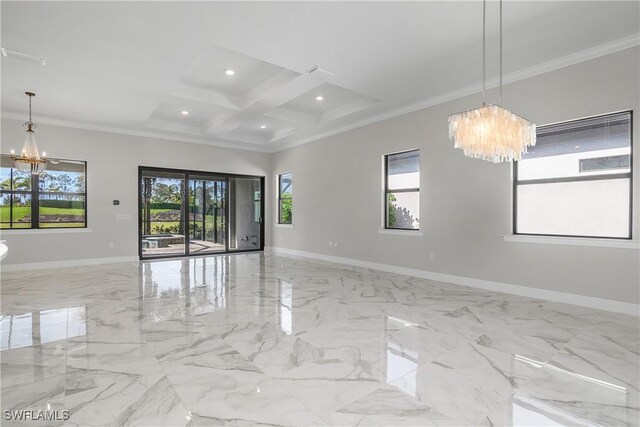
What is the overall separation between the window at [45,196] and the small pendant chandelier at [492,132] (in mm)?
7718

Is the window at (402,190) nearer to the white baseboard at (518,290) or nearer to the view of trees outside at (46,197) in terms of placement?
the white baseboard at (518,290)

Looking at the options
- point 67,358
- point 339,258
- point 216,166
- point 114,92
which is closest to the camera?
point 67,358

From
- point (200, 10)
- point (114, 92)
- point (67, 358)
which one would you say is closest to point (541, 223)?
point (200, 10)

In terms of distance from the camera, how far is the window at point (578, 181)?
390 cm

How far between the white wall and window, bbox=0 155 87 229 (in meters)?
0.18

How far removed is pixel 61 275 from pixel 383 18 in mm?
6750

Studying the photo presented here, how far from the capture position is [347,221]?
7375 millimetres

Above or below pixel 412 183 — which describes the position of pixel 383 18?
above

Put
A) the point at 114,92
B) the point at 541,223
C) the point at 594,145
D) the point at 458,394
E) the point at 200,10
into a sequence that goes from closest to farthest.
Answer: the point at 458,394, the point at 200,10, the point at 594,145, the point at 541,223, the point at 114,92

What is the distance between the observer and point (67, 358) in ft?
8.63

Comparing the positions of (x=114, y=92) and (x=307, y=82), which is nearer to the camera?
(x=307, y=82)

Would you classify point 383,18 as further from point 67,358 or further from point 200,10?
point 67,358

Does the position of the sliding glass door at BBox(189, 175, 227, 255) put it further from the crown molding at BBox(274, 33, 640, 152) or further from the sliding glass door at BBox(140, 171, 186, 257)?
the crown molding at BBox(274, 33, 640, 152)

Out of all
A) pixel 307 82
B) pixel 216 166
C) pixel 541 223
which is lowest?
pixel 541 223
